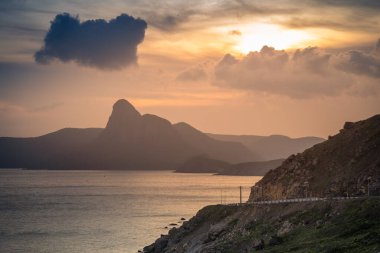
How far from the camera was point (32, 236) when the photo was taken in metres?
150

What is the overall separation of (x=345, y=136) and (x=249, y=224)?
28.8m

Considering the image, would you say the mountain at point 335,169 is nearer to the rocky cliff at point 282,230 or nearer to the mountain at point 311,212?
the mountain at point 311,212

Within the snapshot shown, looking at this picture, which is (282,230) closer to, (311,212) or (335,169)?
(311,212)

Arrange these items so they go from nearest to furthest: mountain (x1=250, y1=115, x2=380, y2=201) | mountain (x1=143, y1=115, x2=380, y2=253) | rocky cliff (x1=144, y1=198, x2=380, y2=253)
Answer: rocky cliff (x1=144, y1=198, x2=380, y2=253), mountain (x1=143, y1=115, x2=380, y2=253), mountain (x1=250, y1=115, x2=380, y2=201)

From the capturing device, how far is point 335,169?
10438cm

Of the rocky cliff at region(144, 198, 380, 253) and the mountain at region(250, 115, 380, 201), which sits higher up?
the mountain at region(250, 115, 380, 201)

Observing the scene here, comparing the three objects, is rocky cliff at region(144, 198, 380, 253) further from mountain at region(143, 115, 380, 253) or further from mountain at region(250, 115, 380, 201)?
mountain at region(250, 115, 380, 201)

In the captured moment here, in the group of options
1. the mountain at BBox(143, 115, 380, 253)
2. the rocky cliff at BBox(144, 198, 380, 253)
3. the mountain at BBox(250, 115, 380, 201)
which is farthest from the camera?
the mountain at BBox(250, 115, 380, 201)

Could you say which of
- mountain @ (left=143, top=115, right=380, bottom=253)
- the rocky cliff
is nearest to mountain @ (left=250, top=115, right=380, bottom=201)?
mountain @ (left=143, top=115, right=380, bottom=253)

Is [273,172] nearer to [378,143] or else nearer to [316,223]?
[378,143]

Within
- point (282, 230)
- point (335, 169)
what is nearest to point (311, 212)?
point (282, 230)

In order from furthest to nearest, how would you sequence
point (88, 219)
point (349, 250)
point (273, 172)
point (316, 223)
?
point (88, 219) → point (273, 172) → point (316, 223) → point (349, 250)

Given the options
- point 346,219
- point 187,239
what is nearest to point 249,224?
point 187,239

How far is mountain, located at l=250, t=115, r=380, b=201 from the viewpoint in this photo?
97.6 meters
